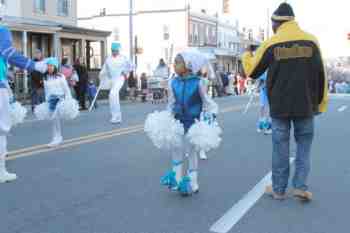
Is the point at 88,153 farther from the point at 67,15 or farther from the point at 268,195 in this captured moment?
the point at 67,15

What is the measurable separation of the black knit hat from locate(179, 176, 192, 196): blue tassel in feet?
6.61

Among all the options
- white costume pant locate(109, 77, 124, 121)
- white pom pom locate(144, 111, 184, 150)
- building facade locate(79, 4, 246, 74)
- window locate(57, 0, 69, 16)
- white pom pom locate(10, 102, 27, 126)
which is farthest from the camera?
building facade locate(79, 4, 246, 74)

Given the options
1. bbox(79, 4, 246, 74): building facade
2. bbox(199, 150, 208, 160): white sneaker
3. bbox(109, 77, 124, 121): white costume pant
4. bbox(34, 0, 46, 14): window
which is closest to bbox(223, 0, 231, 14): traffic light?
bbox(79, 4, 246, 74): building facade

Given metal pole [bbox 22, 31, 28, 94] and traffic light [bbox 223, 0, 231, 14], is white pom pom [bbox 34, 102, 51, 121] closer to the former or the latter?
metal pole [bbox 22, 31, 28, 94]

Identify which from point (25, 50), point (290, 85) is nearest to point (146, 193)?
point (290, 85)

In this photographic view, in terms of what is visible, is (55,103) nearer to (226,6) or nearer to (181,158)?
(181,158)

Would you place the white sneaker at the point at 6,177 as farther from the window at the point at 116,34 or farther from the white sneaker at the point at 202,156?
the window at the point at 116,34

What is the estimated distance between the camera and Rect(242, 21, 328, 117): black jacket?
514 cm

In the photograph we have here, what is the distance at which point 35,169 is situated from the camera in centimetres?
704

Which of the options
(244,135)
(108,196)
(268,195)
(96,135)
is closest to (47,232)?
(108,196)

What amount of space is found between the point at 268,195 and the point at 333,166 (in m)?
2.32

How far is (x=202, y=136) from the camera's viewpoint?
5.39 m

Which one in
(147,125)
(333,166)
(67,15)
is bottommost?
A: (333,166)

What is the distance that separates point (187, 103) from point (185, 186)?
93cm
